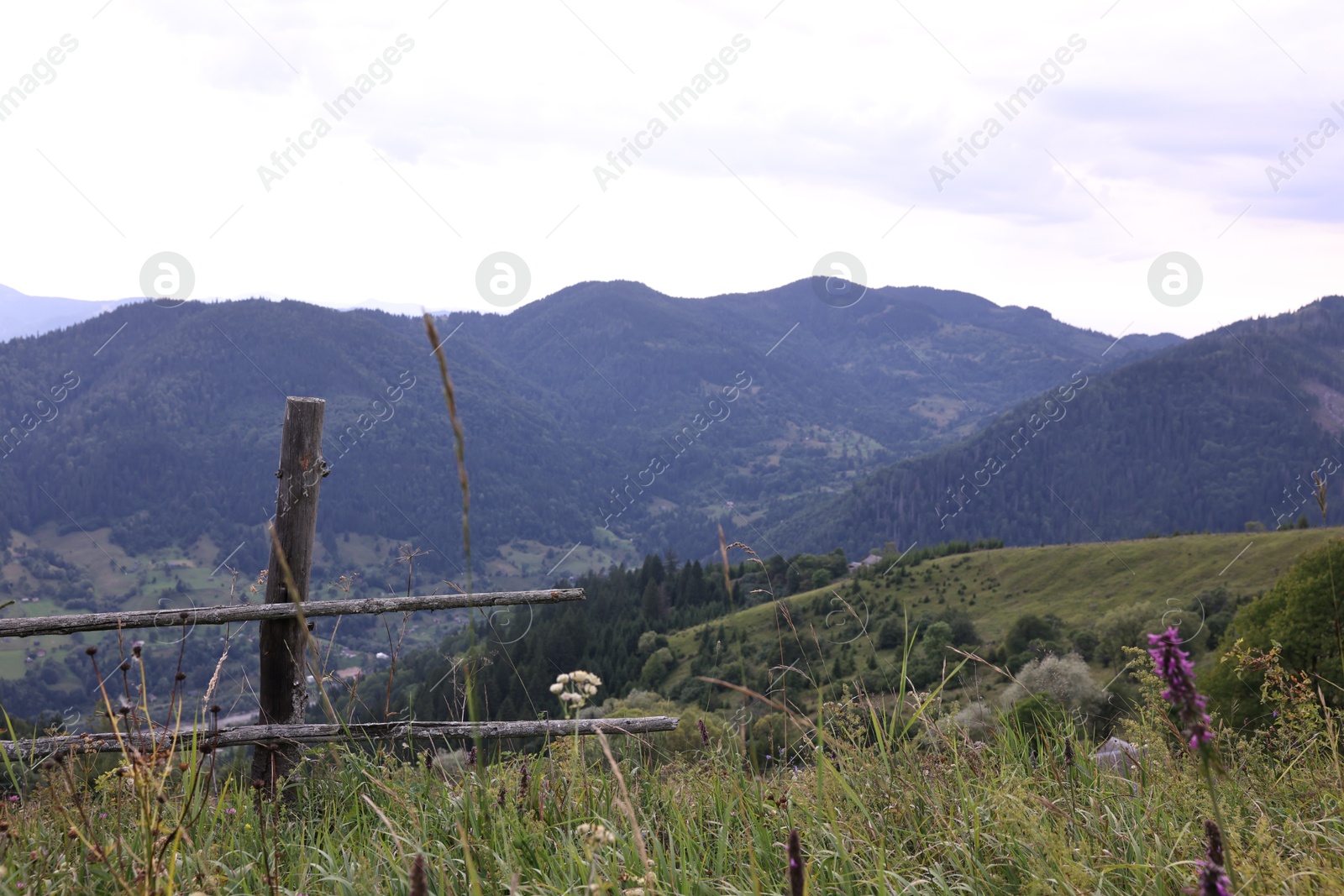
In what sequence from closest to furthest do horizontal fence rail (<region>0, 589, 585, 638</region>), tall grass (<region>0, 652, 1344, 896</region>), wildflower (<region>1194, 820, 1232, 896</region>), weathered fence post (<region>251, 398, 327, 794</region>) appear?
1. wildflower (<region>1194, 820, 1232, 896</region>)
2. tall grass (<region>0, 652, 1344, 896</region>)
3. horizontal fence rail (<region>0, 589, 585, 638</region>)
4. weathered fence post (<region>251, 398, 327, 794</region>)

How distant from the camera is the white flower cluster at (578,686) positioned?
165cm

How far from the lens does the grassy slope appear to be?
2717 inches

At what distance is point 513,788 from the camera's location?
8.64 ft

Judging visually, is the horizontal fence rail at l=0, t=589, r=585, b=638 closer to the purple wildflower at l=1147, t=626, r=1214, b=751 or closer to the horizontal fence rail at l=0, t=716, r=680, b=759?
the horizontal fence rail at l=0, t=716, r=680, b=759

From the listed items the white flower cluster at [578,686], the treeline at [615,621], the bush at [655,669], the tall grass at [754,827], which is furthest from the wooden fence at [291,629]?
the bush at [655,669]

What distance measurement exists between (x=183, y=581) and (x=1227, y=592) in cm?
15866

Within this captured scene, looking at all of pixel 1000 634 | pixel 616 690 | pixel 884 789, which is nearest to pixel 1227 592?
pixel 1000 634

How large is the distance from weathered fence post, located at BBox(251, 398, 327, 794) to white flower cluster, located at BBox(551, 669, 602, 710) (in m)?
2.62

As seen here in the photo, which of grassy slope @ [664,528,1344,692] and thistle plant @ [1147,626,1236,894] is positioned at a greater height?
thistle plant @ [1147,626,1236,894]

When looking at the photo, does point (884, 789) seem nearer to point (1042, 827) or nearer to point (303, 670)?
point (1042, 827)

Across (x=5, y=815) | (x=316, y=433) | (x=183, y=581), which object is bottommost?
(x=183, y=581)

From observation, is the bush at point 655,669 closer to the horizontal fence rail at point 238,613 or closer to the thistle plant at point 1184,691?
the horizontal fence rail at point 238,613

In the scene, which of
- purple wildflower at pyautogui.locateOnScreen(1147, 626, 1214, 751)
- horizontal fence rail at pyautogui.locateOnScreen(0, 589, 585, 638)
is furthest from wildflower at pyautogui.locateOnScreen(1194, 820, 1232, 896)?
horizontal fence rail at pyautogui.locateOnScreen(0, 589, 585, 638)

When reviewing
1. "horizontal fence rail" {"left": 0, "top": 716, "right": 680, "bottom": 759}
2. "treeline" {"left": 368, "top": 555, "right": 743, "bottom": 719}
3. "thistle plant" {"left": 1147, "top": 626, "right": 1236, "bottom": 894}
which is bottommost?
"treeline" {"left": 368, "top": 555, "right": 743, "bottom": 719}
